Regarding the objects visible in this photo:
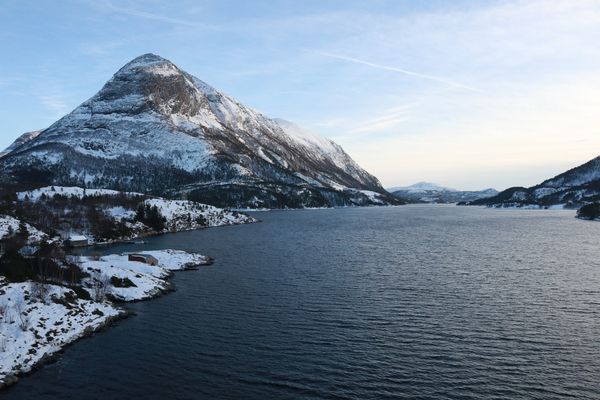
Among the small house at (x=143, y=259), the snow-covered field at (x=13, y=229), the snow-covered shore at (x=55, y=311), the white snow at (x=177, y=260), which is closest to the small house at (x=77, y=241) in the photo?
the snow-covered field at (x=13, y=229)

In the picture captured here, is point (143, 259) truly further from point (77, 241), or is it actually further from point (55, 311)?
point (77, 241)

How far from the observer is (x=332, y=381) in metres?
39.7

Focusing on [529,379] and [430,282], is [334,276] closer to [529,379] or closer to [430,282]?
[430,282]

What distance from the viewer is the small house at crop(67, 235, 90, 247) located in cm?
13894

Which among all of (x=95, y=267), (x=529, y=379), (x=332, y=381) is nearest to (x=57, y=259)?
(x=95, y=267)

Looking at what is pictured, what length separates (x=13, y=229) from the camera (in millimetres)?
118312

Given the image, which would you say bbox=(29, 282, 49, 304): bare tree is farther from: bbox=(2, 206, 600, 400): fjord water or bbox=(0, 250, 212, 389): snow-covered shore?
bbox=(2, 206, 600, 400): fjord water

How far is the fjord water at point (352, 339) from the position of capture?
39000 millimetres

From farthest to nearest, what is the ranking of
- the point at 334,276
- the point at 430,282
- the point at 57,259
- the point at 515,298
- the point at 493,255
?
the point at 493,255 → the point at 334,276 → the point at 430,282 → the point at 57,259 → the point at 515,298

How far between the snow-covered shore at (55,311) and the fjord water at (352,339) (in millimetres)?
2243

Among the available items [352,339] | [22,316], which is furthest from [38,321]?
[352,339]

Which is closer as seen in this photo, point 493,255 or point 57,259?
point 57,259

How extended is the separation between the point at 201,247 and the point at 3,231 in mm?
50162

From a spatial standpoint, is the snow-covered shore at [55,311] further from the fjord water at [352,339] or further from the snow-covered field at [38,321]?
the fjord water at [352,339]
